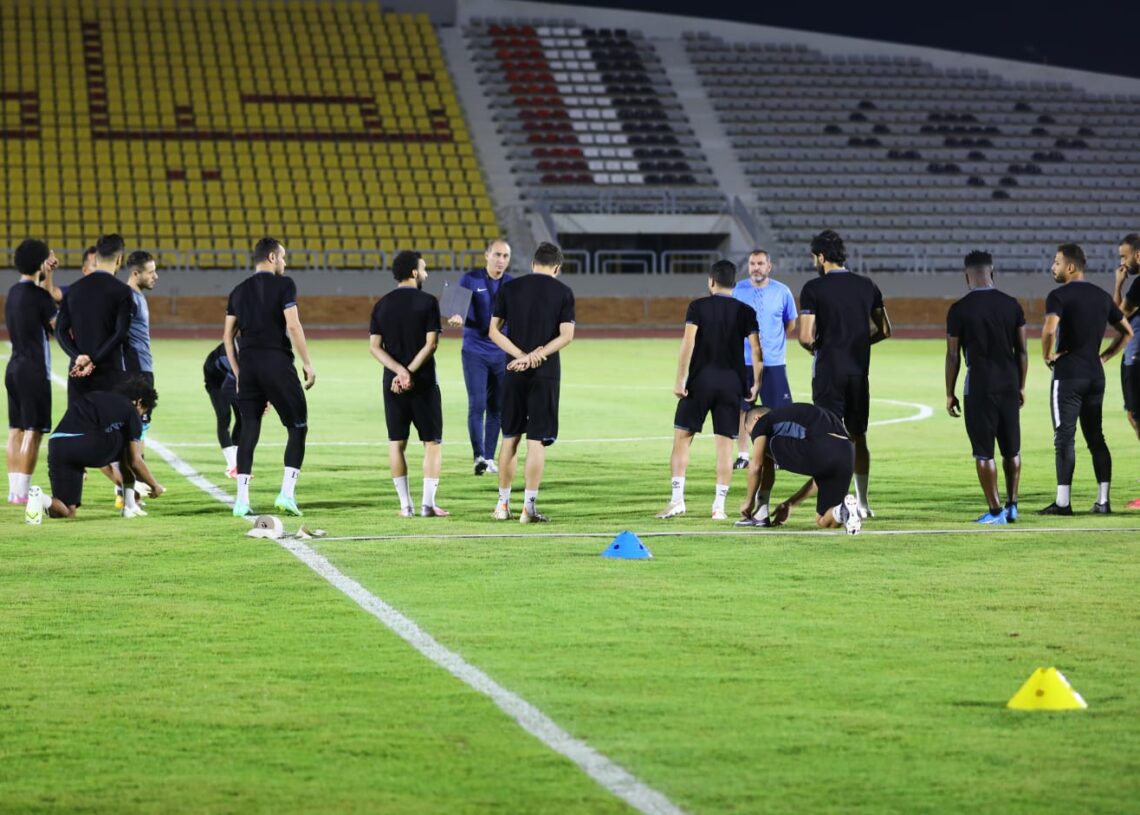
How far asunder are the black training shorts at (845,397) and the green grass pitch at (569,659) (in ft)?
2.40

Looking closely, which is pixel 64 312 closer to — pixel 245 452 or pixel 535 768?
pixel 245 452

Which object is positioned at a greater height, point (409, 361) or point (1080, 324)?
point (1080, 324)

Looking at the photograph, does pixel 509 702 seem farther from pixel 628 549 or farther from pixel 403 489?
pixel 403 489

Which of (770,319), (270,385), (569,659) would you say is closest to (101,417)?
(270,385)

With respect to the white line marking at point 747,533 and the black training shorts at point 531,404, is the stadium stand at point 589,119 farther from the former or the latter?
the white line marking at point 747,533

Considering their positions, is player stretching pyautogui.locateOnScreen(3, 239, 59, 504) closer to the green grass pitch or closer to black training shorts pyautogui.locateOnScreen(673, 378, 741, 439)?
the green grass pitch

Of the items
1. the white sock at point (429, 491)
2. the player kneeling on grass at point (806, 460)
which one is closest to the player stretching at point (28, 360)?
the white sock at point (429, 491)

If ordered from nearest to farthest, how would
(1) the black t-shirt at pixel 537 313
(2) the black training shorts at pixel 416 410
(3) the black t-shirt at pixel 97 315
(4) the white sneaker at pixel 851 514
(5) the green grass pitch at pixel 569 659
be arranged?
(5) the green grass pitch at pixel 569 659, (4) the white sneaker at pixel 851 514, (1) the black t-shirt at pixel 537 313, (2) the black training shorts at pixel 416 410, (3) the black t-shirt at pixel 97 315

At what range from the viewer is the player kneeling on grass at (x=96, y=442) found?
38.3ft

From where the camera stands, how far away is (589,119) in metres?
54.1

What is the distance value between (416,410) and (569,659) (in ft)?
15.9

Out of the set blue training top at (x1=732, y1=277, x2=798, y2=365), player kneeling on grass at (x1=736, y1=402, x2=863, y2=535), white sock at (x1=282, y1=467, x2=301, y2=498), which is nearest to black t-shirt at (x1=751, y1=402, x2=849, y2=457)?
player kneeling on grass at (x1=736, y1=402, x2=863, y2=535)

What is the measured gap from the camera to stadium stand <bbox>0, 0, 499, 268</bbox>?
151ft

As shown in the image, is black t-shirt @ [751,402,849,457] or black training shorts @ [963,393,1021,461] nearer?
black t-shirt @ [751,402,849,457]
